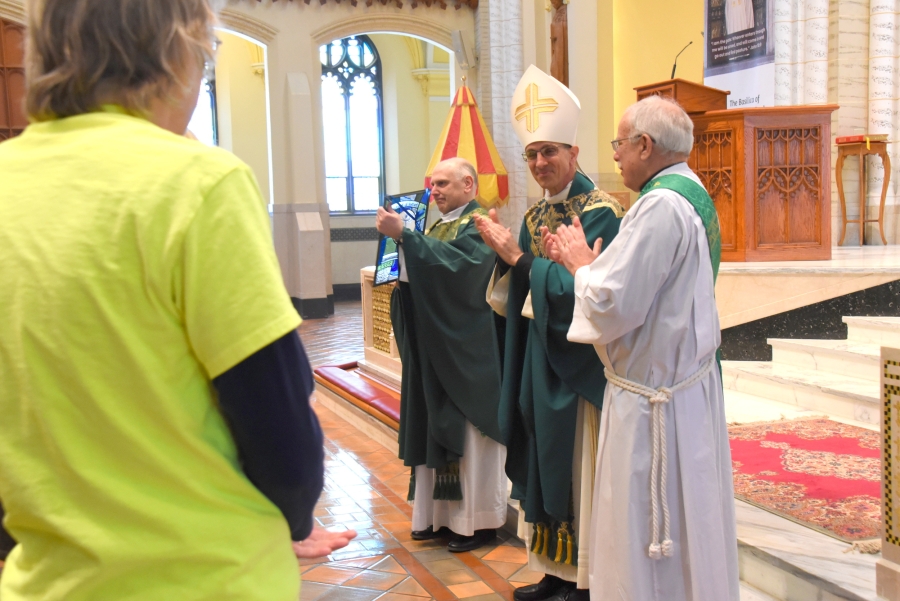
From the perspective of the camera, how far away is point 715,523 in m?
2.12

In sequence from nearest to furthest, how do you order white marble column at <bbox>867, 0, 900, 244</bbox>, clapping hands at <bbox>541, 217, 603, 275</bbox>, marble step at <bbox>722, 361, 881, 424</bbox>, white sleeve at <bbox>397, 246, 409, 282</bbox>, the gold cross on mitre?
clapping hands at <bbox>541, 217, 603, 275</bbox>, the gold cross on mitre, white sleeve at <bbox>397, 246, 409, 282</bbox>, marble step at <bbox>722, 361, 881, 424</bbox>, white marble column at <bbox>867, 0, 900, 244</bbox>

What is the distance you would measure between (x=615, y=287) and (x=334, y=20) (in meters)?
10.7

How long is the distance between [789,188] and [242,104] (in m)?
11.0

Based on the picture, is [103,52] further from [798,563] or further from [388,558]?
[388,558]

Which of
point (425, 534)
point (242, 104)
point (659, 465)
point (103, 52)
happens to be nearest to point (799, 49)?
point (425, 534)

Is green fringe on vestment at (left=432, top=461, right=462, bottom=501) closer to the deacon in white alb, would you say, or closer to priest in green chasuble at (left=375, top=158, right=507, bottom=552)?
priest in green chasuble at (left=375, top=158, right=507, bottom=552)

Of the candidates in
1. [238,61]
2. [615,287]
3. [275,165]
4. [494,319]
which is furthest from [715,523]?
[238,61]

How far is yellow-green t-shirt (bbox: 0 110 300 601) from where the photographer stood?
2.84 feet

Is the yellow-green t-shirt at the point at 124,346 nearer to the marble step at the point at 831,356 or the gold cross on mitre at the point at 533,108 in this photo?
the gold cross on mitre at the point at 533,108

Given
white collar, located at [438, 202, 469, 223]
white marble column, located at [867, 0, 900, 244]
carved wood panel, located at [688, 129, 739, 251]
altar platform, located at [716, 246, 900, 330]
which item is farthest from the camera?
white marble column, located at [867, 0, 900, 244]

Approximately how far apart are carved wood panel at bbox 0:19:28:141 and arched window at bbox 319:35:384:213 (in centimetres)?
582

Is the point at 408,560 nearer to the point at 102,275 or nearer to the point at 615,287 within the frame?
the point at 615,287

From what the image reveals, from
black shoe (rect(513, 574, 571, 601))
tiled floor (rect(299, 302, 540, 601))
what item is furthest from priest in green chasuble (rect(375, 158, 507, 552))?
black shoe (rect(513, 574, 571, 601))

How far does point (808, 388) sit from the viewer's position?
174 inches
